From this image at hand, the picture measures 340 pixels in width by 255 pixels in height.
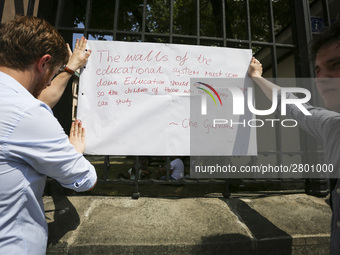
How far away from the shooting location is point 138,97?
1905 mm

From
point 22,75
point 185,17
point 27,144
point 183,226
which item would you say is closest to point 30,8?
point 22,75

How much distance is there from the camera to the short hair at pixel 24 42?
104 centimetres

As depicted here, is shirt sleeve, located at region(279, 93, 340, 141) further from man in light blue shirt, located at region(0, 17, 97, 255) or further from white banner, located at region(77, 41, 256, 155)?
man in light blue shirt, located at region(0, 17, 97, 255)

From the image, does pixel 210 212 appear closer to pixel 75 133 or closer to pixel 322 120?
pixel 322 120

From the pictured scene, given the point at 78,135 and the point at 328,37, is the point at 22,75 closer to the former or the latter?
the point at 78,135

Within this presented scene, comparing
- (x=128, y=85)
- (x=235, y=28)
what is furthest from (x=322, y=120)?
(x=235, y=28)

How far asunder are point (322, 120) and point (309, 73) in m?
1.08

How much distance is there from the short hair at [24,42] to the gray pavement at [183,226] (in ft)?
3.87

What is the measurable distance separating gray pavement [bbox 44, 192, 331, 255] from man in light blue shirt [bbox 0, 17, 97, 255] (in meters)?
0.63

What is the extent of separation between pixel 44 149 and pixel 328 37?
61.9 inches

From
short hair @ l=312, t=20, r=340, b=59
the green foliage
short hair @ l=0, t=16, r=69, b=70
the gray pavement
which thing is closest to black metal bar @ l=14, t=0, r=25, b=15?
the green foliage

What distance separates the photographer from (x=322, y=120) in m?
1.42

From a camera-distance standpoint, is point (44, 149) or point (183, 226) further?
point (183, 226)

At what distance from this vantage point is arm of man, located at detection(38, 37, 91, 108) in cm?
175
